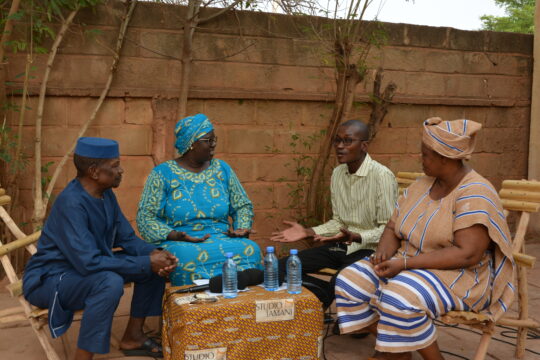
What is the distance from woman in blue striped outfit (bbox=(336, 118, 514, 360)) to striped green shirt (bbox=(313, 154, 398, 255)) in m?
0.59

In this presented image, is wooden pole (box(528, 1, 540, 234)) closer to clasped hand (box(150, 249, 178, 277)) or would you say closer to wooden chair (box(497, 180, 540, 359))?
wooden chair (box(497, 180, 540, 359))

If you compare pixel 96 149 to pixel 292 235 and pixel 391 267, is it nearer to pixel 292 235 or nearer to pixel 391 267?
pixel 292 235

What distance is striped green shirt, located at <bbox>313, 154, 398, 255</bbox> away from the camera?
14.0ft

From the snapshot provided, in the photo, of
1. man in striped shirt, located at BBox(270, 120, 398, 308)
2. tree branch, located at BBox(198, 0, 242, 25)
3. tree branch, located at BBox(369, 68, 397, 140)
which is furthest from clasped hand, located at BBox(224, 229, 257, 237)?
tree branch, located at BBox(369, 68, 397, 140)

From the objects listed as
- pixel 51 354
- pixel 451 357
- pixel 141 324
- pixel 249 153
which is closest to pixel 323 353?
pixel 451 357

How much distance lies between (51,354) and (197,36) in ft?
11.6

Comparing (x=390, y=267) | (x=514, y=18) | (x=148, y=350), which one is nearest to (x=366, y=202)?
(x=390, y=267)

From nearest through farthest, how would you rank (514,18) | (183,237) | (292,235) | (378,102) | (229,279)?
(229,279) < (183,237) < (292,235) < (378,102) < (514,18)

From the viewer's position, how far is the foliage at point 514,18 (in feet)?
80.7

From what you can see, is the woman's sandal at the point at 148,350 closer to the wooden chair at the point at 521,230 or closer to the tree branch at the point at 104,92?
the tree branch at the point at 104,92

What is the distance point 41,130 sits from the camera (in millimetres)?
5566

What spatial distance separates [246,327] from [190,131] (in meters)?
1.53

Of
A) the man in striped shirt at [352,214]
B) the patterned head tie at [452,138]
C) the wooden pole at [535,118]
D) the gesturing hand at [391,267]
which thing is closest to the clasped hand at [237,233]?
the man in striped shirt at [352,214]

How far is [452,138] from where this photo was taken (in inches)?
132
